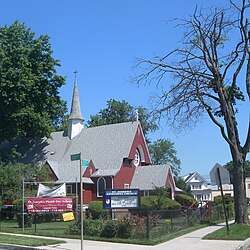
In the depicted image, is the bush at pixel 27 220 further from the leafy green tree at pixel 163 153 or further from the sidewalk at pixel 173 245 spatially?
the leafy green tree at pixel 163 153

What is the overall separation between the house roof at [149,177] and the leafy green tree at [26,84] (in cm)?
1049

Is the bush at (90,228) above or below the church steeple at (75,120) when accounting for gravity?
below

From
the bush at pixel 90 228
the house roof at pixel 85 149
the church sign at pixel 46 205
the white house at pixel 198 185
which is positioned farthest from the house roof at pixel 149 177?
the white house at pixel 198 185

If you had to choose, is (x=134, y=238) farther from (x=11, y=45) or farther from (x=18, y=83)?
(x=11, y=45)

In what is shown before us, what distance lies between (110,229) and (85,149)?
28.2 m

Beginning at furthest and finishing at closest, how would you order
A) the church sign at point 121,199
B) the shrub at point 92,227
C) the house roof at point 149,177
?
the house roof at point 149,177 → the church sign at point 121,199 → the shrub at point 92,227

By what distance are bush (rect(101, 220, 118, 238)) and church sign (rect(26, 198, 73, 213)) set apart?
526 centimetres

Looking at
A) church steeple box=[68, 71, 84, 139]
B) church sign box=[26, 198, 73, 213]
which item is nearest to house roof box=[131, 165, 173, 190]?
church steeple box=[68, 71, 84, 139]

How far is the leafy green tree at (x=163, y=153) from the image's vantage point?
263 ft

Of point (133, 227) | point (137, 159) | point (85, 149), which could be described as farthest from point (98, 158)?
point (133, 227)

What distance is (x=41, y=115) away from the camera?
42188 millimetres

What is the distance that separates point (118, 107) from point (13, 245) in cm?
5699

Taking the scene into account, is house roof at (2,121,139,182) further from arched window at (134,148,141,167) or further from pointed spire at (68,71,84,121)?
arched window at (134,148,141,167)

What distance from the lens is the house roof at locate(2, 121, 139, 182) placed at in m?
41.7
